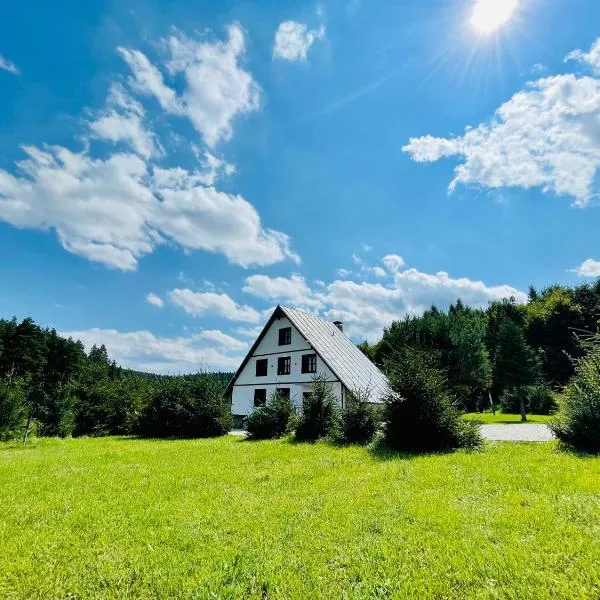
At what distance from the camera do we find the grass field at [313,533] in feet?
12.8

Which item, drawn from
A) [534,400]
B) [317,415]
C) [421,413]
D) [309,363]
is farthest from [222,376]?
[534,400]

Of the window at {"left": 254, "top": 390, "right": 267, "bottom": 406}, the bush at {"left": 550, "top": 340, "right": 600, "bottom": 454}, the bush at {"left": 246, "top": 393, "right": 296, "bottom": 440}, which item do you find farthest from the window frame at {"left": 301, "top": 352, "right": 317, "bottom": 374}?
the bush at {"left": 550, "top": 340, "right": 600, "bottom": 454}

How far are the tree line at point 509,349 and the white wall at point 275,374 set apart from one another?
649cm

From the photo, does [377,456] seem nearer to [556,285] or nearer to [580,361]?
[580,361]

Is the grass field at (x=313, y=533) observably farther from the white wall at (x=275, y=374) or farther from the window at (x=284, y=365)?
the window at (x=284, y=365)

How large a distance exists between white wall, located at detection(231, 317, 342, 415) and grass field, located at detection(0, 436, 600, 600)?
18535mm

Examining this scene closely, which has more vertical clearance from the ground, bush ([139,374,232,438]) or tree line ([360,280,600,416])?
tree line ([360,280,600,416])

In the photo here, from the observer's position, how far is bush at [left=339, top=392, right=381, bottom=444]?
1396 centimetres

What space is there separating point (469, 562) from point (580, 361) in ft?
35.3

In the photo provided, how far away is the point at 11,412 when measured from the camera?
2105 cm

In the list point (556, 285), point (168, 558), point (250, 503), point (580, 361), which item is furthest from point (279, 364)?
point (556, 285)

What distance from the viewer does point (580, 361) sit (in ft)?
39.7

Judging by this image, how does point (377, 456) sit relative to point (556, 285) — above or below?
below

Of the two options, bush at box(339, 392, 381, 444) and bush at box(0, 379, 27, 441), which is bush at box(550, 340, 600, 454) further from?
bush at box(0, 379, 27, 441)
